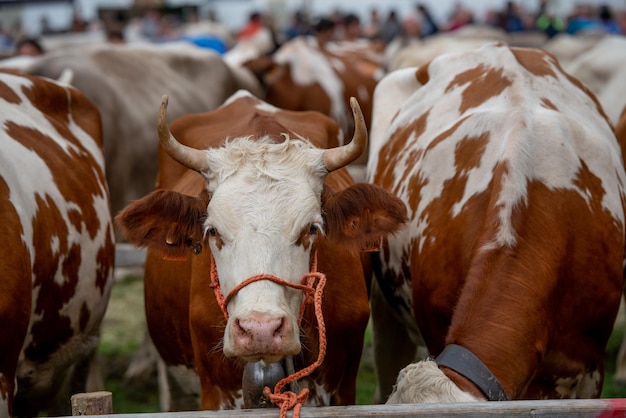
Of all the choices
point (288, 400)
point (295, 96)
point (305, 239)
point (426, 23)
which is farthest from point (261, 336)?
point (426, 23)

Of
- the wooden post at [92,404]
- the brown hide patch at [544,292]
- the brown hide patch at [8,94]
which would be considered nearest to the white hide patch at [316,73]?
the brown hide patch at [8,94]

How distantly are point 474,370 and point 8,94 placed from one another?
2746mm

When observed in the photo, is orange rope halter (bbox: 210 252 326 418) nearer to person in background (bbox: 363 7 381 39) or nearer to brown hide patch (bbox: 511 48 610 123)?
brown hide patch (bbox: 511 48 610 123)

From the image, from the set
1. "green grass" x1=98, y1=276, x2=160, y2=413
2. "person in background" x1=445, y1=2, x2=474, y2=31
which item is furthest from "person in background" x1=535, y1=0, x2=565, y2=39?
"green grass" x1=98, y1=276, x2=160, y2=413

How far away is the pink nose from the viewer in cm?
323

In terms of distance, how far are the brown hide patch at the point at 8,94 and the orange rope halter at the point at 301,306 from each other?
69.3 inches

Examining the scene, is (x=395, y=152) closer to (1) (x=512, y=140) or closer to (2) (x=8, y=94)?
(1) (x=512, y=140)

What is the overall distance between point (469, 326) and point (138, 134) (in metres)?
5.22

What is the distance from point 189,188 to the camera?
4.79m

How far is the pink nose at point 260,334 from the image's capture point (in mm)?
3232

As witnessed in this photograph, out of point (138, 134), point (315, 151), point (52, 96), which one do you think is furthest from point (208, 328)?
point (138, 134)

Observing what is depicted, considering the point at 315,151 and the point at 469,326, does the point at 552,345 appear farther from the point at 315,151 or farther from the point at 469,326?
the point at 315,151

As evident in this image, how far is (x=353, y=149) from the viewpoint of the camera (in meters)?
3.77

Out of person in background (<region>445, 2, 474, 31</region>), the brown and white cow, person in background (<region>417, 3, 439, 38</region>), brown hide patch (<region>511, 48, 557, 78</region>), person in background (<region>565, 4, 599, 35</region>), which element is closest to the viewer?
the brown and white cow
